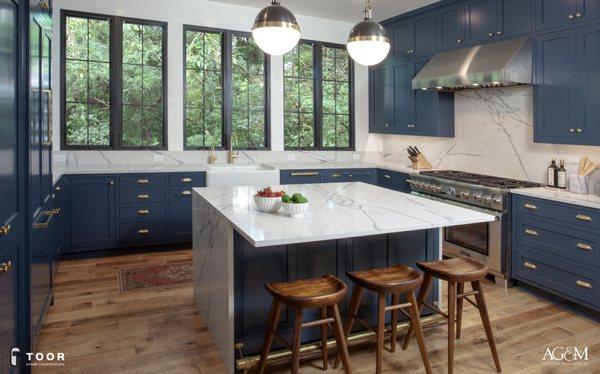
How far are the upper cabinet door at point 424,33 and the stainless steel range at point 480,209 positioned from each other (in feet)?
4.96

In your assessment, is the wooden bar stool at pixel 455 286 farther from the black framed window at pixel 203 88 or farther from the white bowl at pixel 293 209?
the black framed window at pixel 203 88

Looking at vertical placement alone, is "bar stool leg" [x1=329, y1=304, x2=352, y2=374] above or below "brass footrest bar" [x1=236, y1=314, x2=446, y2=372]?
above

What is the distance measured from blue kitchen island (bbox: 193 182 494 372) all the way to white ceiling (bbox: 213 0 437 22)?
9.98 ft

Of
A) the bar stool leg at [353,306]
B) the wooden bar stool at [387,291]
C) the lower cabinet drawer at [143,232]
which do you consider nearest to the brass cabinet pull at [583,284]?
the wooden bar stool at [387,291]

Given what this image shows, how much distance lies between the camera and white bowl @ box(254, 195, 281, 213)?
266 cm

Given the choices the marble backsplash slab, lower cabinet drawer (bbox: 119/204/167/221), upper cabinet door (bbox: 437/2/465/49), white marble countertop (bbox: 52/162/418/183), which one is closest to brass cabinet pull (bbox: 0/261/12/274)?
white marble countertop (bbox: 52/162/418/183)

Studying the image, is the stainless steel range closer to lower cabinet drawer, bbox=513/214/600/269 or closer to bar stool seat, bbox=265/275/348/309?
lower cabinet drawer, bbox=513/214/600/269

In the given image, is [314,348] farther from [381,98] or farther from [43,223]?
[381,98]

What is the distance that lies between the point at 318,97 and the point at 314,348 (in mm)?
4241

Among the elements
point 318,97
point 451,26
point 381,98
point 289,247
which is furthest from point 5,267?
point 381,98

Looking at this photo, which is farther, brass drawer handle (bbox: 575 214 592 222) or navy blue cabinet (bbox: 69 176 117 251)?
navy blue cabinet (bbox: 69 176 117 251)

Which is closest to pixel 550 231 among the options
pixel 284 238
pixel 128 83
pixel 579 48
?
pixel 579 48

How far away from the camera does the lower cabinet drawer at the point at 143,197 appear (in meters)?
4.82

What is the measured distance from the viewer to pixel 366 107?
655cm
